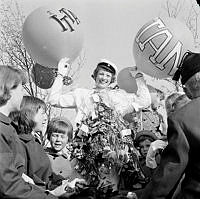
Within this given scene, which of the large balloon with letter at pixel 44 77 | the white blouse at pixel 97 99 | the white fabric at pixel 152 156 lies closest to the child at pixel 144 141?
the white blouse at pixel 97 99

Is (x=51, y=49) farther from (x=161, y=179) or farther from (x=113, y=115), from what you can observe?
(x=161, y=179)

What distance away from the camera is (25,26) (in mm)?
4605

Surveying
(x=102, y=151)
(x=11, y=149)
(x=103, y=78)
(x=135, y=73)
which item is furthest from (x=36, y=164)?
(x=135, y=73)

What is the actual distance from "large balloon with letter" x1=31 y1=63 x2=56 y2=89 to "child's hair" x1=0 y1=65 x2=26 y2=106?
2196mm

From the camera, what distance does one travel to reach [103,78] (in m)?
4.40

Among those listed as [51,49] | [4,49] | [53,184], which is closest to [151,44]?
[51,49]

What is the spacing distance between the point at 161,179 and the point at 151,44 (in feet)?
7.73

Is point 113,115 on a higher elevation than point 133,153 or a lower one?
higher

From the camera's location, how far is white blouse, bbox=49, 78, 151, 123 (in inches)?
163

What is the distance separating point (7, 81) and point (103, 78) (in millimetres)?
1933

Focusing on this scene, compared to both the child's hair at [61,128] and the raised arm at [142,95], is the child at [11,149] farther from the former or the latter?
the raised arm at [142,95]

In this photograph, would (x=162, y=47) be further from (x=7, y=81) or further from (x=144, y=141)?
(x=7, y=81)

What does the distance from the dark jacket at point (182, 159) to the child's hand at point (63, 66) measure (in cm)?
223

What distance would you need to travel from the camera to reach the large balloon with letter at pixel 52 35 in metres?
4.41
